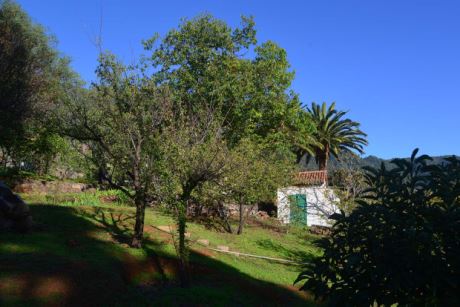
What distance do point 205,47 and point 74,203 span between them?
33.0 ft

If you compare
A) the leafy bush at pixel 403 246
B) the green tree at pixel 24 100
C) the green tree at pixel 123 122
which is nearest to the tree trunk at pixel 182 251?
the green tree at pixel 123 122

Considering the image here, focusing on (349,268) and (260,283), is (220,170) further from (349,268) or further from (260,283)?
(349,268)

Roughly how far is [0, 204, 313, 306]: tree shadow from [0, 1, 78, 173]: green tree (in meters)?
3.27

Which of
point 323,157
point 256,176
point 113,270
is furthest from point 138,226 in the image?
point 323,157

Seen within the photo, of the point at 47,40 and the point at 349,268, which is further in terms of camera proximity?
the point at 47,40

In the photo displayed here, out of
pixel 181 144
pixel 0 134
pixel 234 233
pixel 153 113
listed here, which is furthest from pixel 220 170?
pixel 0 134

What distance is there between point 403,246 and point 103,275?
6291 millimetres

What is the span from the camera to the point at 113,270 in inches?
332

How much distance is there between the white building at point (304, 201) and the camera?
2192cm

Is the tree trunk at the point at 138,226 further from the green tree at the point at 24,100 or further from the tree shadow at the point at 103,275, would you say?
the green tree at the point at 24,100

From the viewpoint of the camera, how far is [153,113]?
1038cm

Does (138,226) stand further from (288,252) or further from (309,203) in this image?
(309,203)

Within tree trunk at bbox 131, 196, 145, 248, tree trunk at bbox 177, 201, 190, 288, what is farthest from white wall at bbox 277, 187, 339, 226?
tree trunk at bbox 177, 201, 190, 288

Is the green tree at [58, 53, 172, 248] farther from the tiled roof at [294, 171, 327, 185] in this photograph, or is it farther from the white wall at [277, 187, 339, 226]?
the tiled roof at [294, 171, 327, 185]
